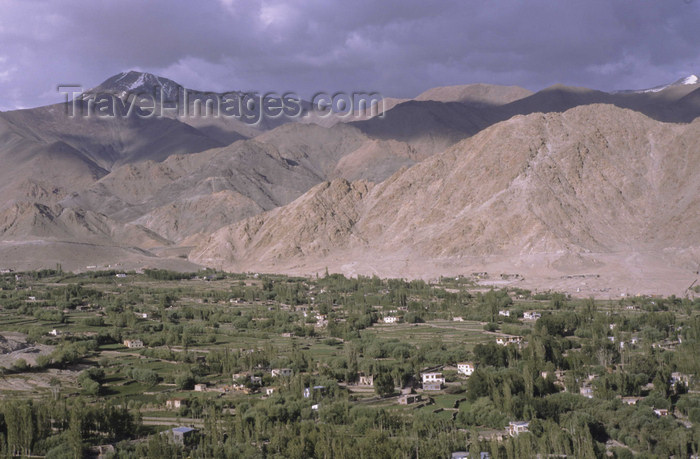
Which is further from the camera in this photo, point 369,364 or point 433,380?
point 369,364

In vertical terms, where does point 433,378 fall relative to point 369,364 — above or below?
below

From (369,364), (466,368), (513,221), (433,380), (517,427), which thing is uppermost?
(513,221)

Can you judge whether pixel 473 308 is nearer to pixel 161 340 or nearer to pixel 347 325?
pixel 347 325

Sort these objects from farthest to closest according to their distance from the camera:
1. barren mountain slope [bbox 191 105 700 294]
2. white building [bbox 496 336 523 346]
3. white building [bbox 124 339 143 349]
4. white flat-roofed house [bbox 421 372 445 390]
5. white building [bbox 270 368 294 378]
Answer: barren mountain slope [bbox 191 105 700 294] → white building [bbox 124 339 143 349] → white building [bbox 496 336 523 346] → white building [bbox 270 368 294 378] → white flat-roofed house [bbox 421 372 445 390]

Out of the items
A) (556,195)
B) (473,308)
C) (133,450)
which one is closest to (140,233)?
(556,195)

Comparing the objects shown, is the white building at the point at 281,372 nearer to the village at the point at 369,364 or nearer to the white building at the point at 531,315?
the village at the point at 369,364

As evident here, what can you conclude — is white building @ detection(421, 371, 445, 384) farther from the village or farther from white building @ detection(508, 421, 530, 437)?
white building @ detection(508, 421, 530, 437)

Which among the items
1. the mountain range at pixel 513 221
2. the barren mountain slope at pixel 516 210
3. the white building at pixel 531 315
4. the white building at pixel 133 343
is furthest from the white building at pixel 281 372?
the barren mountain slope at pixel 516 210

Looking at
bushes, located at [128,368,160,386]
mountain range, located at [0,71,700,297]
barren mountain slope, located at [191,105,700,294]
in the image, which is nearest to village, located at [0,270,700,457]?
bushes, located at [128,368,160,386]

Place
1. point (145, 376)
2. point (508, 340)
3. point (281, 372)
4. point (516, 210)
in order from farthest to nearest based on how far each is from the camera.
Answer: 1. point (516, 210)
2. point (508, 340)
3. point (281, 372)
4. point (145, 376)

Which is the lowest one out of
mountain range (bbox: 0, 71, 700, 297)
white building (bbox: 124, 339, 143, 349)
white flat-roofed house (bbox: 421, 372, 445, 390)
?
white flat-roofed house (bbox: 421, 372, 445, 390)

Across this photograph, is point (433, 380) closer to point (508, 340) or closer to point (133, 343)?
point (508, 340)

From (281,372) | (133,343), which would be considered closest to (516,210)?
(133,343)
